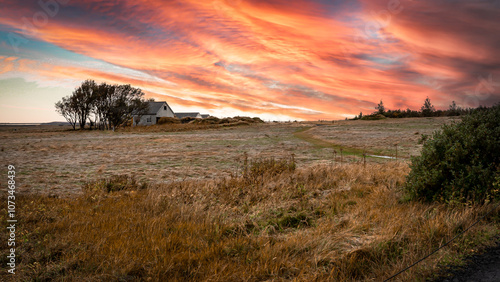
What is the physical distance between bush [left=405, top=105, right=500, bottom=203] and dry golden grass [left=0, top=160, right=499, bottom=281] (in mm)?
395

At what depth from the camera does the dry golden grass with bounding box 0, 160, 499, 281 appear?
416cm

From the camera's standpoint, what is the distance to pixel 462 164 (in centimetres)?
638

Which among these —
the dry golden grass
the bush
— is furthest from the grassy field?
the bush

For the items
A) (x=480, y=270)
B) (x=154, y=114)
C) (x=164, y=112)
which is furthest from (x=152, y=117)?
(x=480, y=270)

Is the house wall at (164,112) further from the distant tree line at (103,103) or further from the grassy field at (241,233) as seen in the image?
the grassy field at (241,233)

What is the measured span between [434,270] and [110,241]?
17.4 feet

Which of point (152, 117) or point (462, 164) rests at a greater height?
point (152, 117)

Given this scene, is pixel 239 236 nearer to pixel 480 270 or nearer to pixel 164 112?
pixel 480 270

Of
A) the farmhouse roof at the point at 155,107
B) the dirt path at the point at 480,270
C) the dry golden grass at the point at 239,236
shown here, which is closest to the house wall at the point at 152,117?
the farmhouse roof at the point at 155,107

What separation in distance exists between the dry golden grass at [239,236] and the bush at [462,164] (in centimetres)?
39

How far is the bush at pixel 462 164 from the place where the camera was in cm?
613

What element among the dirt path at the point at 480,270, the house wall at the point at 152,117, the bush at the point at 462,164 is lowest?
the dirt path at the point at 480,270

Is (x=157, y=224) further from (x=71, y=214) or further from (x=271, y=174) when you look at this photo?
(x=271, y=174)

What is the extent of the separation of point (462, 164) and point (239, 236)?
542 centimetres
